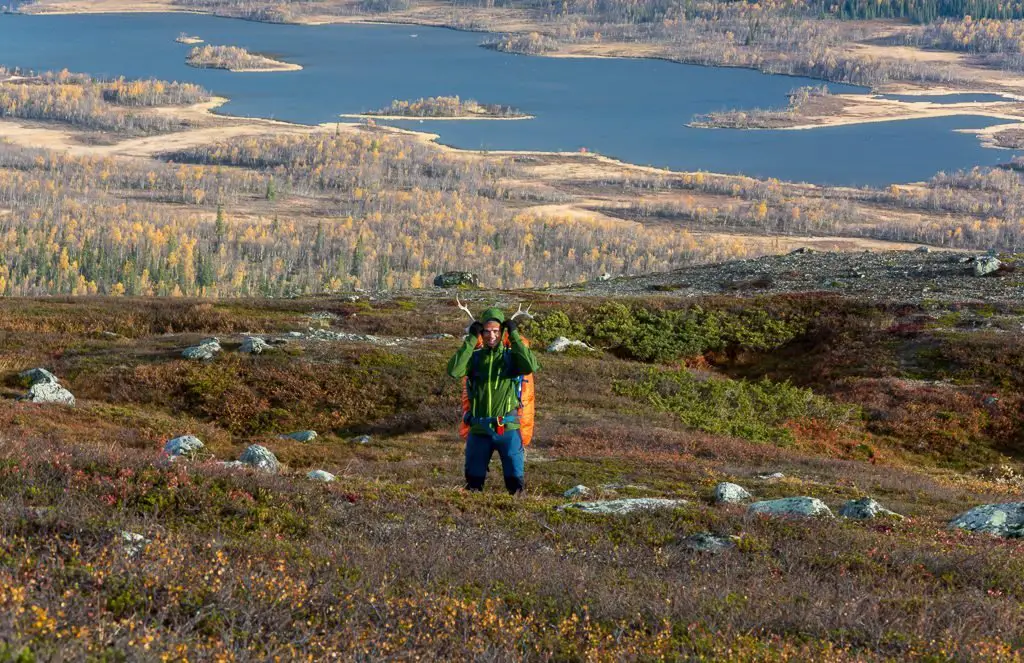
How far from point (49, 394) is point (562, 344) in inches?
957

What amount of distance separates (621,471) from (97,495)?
15003mm

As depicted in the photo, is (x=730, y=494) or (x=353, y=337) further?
(x=353, y=337)

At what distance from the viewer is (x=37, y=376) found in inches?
1332

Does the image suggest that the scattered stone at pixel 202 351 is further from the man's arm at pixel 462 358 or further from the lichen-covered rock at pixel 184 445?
the man's arm at pixel 462 358

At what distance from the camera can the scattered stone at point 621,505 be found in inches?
707

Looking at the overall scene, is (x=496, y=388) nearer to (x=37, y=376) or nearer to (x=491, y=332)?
(x=491, y=332)

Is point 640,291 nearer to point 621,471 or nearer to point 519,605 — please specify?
point 621,471

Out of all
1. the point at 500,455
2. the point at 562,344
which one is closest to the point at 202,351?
the point at 562,344

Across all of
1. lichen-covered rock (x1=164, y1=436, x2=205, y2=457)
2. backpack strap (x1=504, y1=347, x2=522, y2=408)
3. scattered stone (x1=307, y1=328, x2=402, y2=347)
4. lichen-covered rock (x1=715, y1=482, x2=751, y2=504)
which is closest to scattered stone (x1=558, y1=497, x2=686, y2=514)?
lichen-covered rock (x1=715, y1=482, x2=751, y2=504)

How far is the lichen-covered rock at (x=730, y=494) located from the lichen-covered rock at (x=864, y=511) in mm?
2184

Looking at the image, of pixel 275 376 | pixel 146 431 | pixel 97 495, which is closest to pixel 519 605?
pixel 97 495

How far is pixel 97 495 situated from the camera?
14070 mm

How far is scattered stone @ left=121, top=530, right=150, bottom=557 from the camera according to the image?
11.7 m

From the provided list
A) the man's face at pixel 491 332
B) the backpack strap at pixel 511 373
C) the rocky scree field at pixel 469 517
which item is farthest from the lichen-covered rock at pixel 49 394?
the backpack strap at pixel 511 373
